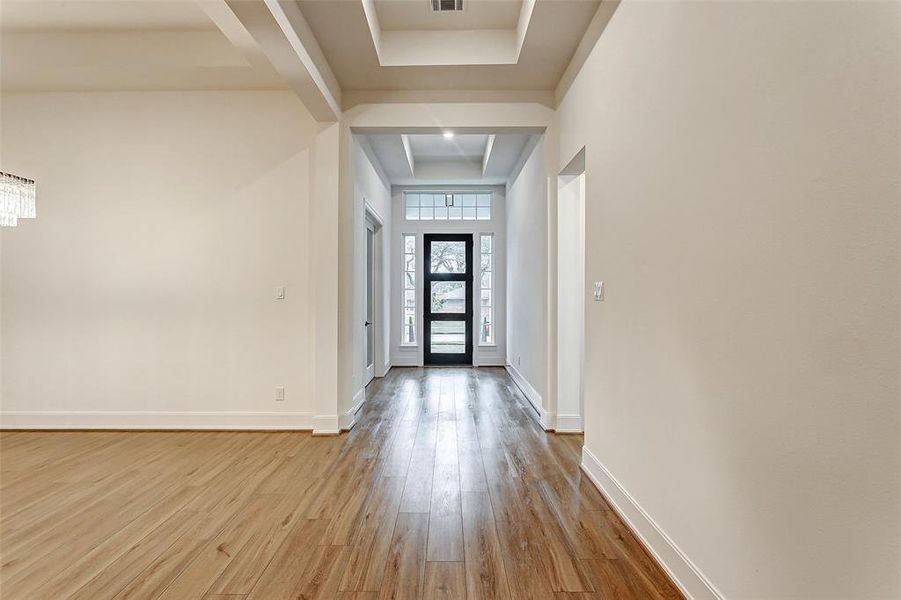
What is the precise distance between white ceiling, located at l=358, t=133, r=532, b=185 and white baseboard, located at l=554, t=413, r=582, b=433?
9.43ft

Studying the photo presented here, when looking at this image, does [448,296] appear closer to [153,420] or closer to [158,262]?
[158,262]

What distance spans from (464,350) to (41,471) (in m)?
5.23

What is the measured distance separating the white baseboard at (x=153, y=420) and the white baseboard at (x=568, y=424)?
211 centimetres

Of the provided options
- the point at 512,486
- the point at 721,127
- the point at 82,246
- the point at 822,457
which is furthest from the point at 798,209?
the point at 82,246

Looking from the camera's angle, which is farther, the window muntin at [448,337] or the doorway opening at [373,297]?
the window muntin at [448,337]

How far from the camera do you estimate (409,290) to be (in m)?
7.21

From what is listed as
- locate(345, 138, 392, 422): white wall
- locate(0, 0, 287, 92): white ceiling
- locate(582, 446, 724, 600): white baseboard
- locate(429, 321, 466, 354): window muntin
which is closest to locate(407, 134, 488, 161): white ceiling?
locate(345, 138, 392, 422): white wall

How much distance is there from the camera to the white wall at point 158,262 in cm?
381

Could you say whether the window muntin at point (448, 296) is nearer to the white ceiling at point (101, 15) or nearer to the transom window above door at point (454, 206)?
the transom window above door at point (454, 206)

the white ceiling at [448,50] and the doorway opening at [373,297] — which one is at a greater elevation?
the white ceiling at [448,50]

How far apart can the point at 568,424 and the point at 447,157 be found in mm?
4193

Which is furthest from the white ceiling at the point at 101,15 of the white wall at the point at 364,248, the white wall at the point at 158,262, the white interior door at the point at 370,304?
the white interior door at the point at 370,304

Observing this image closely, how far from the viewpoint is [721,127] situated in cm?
151

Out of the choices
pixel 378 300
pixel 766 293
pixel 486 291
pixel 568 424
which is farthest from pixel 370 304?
pixel 766 293
